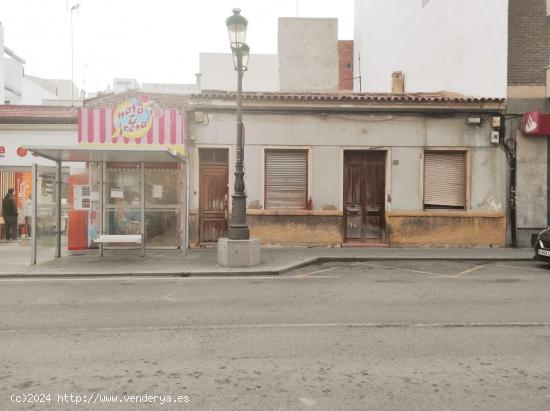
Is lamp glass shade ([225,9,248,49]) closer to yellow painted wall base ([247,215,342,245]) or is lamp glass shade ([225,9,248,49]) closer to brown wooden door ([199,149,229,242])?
Answer: brown wooden door ([199,149,229,242])

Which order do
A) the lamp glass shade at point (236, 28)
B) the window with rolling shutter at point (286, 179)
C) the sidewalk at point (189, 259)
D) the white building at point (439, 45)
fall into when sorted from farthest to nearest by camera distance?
the white building at point (439, 45), the window with rolling shutter at point (286, 179), the lamp glass shade at point (236, 28), the sidewalk at point (189, 259)

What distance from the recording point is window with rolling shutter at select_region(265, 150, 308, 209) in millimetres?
14383

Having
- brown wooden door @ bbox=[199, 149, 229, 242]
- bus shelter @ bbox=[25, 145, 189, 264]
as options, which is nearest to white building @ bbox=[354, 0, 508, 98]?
brown wooden door @ bbox=[199, 149, 229, 242]

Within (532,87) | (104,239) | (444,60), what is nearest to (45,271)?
(104,239)

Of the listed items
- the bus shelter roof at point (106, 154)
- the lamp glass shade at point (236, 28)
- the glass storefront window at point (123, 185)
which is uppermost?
the lamp glass shade at point (236, 28)

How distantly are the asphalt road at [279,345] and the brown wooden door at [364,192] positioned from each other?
18.9ft

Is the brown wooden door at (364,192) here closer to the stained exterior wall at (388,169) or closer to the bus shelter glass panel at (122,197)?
the stained exterior wall at (388,169)

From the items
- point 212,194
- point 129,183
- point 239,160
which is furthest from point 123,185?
point 239,160

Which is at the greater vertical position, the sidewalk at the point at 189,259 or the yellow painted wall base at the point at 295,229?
the yellow painted wall base at the point at 295,229

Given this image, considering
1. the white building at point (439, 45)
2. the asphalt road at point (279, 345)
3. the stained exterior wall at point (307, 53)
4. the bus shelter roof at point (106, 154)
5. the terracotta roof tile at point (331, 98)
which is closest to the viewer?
the asphalt road at point (279, 345)

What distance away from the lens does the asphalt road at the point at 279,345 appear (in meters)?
3.74

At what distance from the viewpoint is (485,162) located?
14.3 meters

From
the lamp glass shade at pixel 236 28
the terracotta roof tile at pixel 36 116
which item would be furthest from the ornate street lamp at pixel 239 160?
the terracotta roof tile at pixel 36 116

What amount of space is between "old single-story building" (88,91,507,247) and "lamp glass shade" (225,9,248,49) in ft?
11.3
